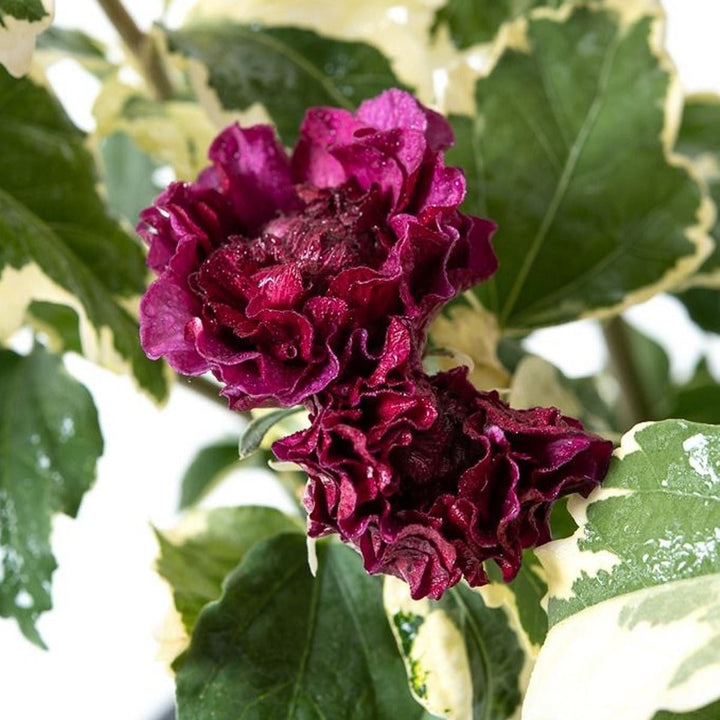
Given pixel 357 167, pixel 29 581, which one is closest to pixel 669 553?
pixel 357 167

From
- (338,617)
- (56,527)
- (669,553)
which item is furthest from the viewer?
(56,527)

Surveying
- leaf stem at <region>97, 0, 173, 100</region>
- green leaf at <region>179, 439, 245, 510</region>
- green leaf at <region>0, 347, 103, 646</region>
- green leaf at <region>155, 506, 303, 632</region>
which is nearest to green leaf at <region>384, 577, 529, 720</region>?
green leaf at <region>155, 506, 303, 632</region>

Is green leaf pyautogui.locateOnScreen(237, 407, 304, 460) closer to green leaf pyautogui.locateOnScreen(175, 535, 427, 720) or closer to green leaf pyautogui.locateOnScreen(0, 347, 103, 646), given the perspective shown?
green leaf pyautogui.locateOnScreen(175, 535, 427, 720)

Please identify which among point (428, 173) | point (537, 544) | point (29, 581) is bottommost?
point (29, 581)

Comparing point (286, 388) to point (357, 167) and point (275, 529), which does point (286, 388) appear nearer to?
point (357, 167)

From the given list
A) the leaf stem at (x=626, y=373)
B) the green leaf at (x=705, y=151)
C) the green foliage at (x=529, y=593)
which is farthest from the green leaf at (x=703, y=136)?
the green foliage at (x=529, y=593)

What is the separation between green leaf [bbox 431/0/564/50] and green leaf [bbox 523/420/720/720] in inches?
14.8

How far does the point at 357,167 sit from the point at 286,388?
0.30 feet

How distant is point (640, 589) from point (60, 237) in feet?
1.11

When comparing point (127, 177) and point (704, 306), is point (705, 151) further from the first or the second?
point (127, 177)

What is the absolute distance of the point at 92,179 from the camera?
0.58 meters

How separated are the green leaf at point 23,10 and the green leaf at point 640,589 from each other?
0.26 meters

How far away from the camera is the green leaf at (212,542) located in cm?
54

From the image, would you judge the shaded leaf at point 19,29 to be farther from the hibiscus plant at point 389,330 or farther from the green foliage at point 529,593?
the green foliage at point 529,593
